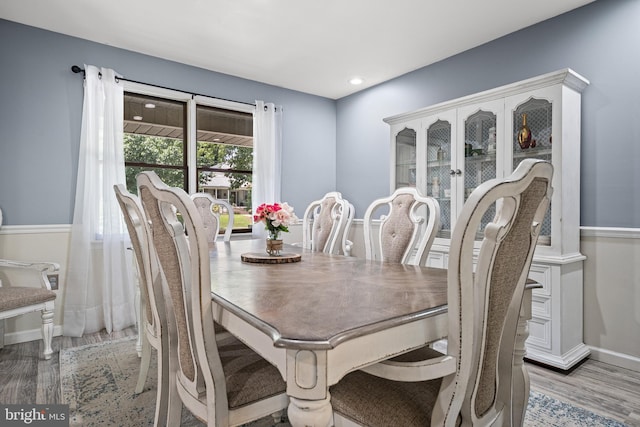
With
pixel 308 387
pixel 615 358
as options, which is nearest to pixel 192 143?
pixel 308 387

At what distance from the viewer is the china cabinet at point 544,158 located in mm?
2426

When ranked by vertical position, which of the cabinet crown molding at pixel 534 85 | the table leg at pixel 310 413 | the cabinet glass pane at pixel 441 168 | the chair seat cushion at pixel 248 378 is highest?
the cabinet crown molding at pixel 534 85

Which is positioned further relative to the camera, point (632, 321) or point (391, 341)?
point (632, 321)

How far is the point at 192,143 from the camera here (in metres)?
3.78

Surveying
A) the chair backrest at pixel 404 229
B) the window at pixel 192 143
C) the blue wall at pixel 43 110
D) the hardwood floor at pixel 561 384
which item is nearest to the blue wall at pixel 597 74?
the hardwood floor at pixel 561 384

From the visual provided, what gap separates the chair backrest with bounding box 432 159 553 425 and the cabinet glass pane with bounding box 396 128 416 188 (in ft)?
8.12

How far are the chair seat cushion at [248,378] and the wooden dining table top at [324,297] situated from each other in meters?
0.24

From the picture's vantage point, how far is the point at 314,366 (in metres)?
0.80

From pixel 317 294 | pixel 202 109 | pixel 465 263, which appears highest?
pixel 202 109

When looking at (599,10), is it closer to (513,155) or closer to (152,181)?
(513,155)

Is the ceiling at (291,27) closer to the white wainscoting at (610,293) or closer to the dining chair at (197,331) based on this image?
the white wainscoting at (610,293)

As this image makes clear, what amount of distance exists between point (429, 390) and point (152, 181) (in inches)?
39.6

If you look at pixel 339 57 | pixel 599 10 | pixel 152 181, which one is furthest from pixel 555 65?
pixel 152 181

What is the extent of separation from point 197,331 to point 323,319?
1.21 ft
